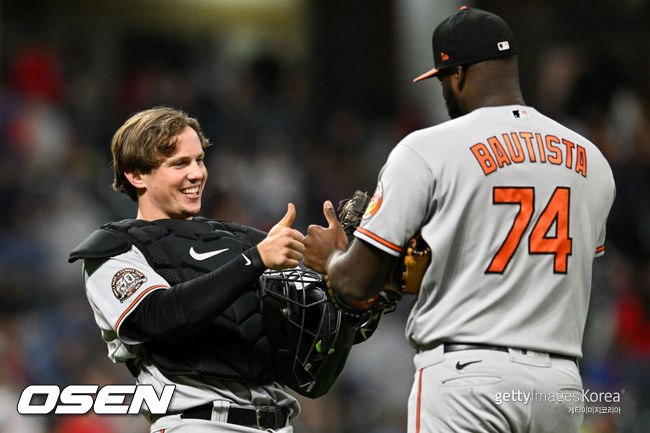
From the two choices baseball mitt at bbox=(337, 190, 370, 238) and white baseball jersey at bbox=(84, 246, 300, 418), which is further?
baseball mitt at bbox=(337, 190, 370, 238)

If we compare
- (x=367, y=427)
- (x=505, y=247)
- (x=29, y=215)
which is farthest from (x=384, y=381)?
(x=505, y=247)

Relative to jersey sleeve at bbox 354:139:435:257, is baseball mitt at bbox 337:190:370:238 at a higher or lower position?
lower

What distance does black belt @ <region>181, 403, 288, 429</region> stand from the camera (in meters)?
3.03

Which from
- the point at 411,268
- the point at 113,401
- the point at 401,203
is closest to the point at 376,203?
the point at 401,203

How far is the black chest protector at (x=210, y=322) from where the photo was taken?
302 centimetres

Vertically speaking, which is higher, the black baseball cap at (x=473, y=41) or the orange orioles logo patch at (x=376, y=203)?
the black baseball cap at (x=473, y=41)

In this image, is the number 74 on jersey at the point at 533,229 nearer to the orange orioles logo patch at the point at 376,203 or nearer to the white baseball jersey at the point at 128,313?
the orange orioles logo patch at the point at 376,203

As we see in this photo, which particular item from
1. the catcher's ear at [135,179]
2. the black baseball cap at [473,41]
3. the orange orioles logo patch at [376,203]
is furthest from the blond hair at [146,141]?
the black baseball cap at [473,41]

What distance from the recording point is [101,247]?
3.06m

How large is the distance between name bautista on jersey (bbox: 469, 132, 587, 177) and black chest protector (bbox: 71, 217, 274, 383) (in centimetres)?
91

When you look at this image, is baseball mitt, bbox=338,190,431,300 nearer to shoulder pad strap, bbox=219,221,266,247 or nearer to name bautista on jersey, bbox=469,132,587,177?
name bautista on jersey, bbox=469,132,587,177

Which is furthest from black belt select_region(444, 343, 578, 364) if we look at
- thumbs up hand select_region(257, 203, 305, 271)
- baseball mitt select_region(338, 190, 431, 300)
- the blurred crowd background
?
the blurred crowd background

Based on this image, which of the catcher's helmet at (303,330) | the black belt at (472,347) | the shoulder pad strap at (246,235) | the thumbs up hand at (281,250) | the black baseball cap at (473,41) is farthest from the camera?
the shoulder pad strap at (246,235)

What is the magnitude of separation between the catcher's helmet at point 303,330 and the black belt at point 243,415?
14cm
